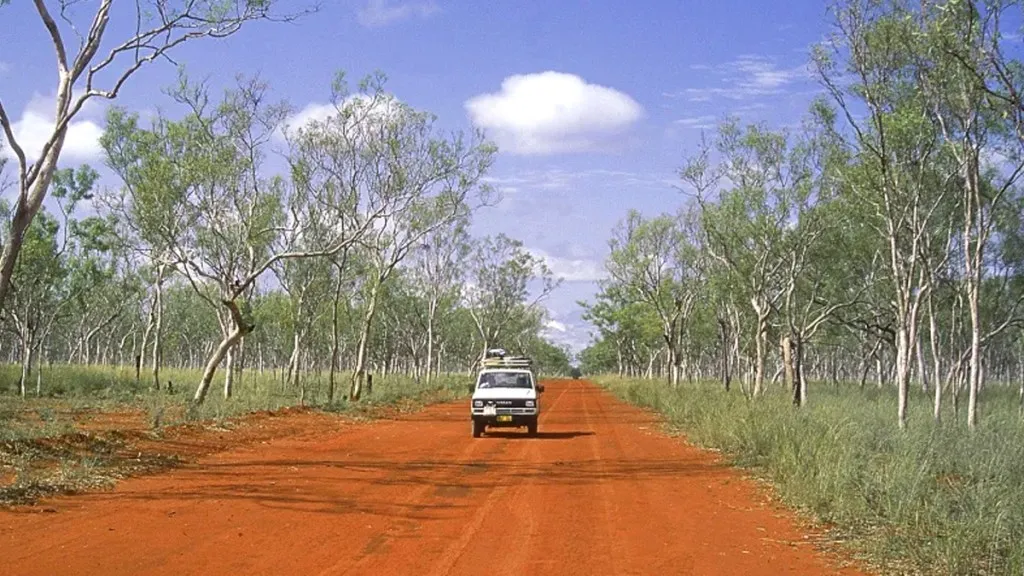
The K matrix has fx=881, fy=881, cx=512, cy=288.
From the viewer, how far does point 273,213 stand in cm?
3534

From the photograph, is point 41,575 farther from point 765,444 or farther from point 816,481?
point 765,444

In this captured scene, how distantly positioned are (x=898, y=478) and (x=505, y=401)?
49.9ft

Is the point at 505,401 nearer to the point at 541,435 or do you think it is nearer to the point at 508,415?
the point at 508,415

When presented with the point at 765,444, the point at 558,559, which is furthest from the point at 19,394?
the point at 558,559

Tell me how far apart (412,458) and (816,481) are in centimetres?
889

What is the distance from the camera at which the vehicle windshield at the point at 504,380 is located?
86.0 ft

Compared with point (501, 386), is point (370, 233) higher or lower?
higher

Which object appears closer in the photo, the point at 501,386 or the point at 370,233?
the point at 501,386

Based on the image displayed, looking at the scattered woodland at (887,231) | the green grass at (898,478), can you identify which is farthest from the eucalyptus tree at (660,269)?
the green grass at (898,478)

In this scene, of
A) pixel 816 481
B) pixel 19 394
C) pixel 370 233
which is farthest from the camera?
pixel 370 233

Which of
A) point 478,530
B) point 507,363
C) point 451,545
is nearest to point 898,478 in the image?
point 478,530

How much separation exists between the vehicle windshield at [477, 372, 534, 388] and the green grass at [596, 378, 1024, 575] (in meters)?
5.97

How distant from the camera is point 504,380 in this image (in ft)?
86.6

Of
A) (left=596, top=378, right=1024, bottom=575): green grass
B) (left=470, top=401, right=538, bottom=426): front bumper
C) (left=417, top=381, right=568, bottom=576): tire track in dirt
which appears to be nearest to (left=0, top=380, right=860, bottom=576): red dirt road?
(left=417, top=381, right=568, bottom=576): tire track in dirt
